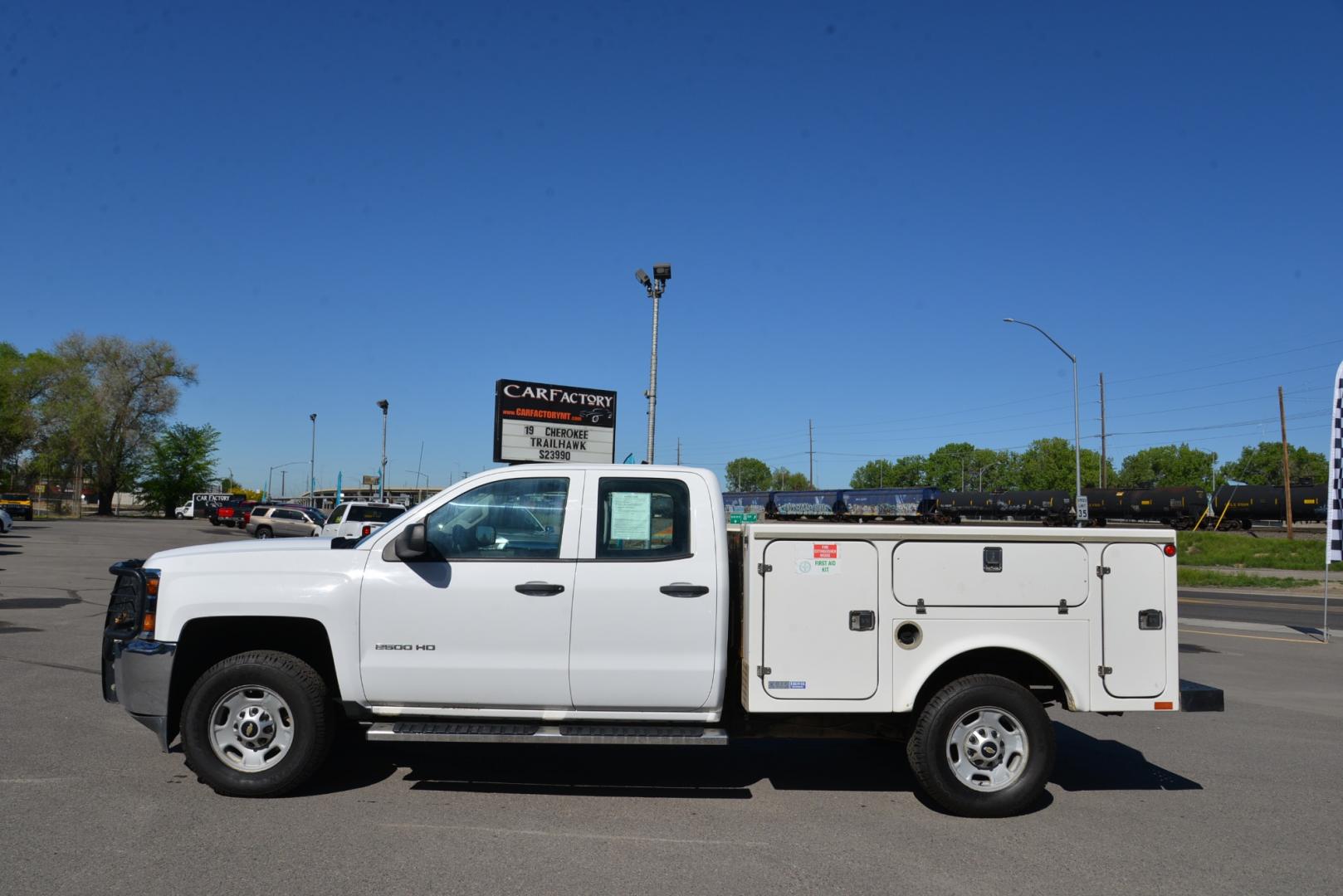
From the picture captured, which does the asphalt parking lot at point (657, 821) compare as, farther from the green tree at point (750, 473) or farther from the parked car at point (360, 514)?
the green tree at point (750, 473)

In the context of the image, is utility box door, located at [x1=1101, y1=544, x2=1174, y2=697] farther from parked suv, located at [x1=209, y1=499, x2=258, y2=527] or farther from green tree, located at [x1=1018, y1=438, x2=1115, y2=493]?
green tree, located at [x1=1018, y1=438, x2=1115, y2=493]

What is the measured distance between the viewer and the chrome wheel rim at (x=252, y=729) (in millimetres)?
5633

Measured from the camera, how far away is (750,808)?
579cm

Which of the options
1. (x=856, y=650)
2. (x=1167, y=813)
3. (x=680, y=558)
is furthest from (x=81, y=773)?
(x=1167, y=813)

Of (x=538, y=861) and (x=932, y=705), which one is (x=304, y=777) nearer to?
(x=538, y=861)

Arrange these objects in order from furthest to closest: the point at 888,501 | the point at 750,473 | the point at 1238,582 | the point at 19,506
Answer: the point at 750,473 < the point at 19,506 < the point at 888,501 < the point at 1238,582

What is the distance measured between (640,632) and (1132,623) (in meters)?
2.96

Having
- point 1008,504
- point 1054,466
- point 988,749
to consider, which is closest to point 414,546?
point 988,749

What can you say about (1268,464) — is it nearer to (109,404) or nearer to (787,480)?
(787,480)

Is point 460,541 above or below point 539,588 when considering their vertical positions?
above

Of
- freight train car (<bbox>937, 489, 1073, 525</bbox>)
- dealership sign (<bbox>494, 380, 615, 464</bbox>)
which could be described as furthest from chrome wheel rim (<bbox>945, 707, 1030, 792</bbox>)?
freight train car (<bbox>937, 489, 1073, 525</bbox>)

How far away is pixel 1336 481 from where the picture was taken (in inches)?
558

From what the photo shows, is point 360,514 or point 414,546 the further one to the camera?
point 360,514

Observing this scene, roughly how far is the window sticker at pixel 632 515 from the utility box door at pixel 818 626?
29.1 inches
